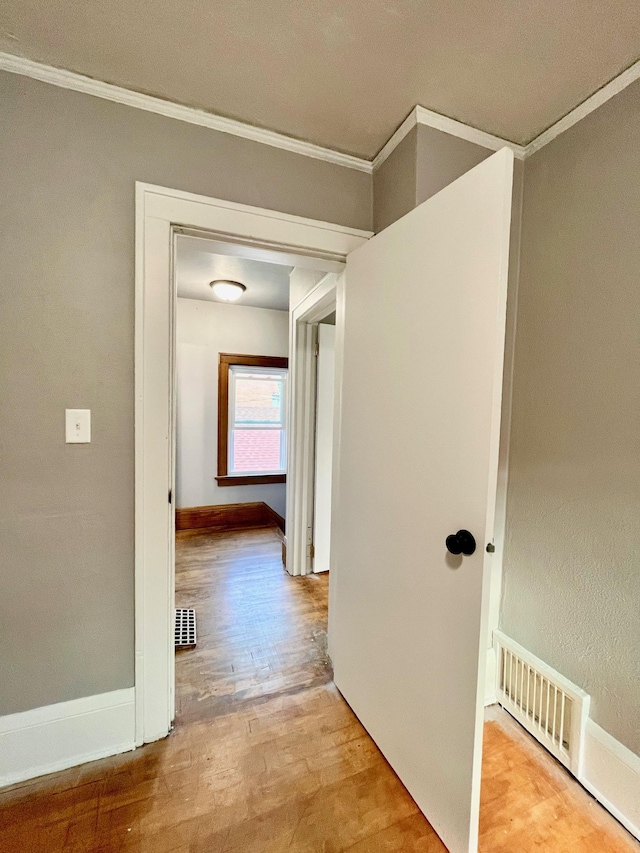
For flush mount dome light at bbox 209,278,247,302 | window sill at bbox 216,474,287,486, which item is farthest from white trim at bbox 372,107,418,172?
window sill at bbox 216,474,287,486

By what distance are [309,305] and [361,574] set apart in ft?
5.62

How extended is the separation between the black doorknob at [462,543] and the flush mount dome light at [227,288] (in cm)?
298

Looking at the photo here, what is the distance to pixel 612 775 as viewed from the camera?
1.20 m

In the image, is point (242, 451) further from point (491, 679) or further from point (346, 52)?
point (346, 52)

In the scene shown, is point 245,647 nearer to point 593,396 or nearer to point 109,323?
point 109,323

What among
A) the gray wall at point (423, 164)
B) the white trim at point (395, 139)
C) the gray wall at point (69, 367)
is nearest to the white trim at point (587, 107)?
the gray wall at point (423, 164)

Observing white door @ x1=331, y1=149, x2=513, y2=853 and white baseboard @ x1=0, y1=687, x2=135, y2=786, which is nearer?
white door @ x1=331, y1=149, x2=513, y2=853

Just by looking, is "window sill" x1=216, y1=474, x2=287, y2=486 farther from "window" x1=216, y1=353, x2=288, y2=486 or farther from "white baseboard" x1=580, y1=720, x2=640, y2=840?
"white baseboard" x1=580, y1=720, x2=640, y2=840

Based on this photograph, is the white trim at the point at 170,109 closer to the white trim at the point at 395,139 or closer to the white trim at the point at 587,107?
the white trim at the point at 395,139

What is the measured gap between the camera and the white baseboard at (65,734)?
4.22 ft

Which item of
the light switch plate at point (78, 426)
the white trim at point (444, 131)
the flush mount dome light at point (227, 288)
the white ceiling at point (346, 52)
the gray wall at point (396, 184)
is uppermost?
the white ceiling at point (346, 52)

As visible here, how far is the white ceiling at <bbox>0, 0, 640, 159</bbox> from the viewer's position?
1.02 metres

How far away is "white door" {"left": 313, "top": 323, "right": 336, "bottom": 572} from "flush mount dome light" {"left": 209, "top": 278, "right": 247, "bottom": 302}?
1026 mm

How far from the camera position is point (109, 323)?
1.33 meters
